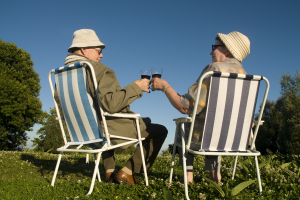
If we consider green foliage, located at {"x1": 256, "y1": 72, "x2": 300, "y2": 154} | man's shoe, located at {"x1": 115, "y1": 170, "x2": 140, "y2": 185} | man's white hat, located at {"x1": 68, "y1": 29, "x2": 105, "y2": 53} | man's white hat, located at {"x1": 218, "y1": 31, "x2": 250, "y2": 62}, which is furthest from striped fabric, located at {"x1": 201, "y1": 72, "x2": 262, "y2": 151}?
green foliage, located at {"x1": 256, "y1": 72, "x2": 300, "y2": 154}

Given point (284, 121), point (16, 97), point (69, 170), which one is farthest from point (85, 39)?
point (284, 121)

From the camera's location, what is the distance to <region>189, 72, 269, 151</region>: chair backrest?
2570mm

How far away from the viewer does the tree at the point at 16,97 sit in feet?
70.4

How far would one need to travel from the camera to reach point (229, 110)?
2664 millimetres

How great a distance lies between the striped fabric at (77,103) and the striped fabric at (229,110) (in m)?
1.51

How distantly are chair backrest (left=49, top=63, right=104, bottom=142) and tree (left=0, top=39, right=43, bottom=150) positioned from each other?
21.5 metres

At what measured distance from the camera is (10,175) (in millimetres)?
4109

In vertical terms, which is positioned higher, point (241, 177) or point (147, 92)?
point (147, 92)

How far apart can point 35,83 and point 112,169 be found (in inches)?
947

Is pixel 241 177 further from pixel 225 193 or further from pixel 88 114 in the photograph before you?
pixel 88 114

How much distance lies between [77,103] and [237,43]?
8.13 ft

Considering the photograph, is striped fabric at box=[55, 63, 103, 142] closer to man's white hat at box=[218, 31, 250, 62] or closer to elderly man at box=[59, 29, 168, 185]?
elderly man at box=[59, 29, 168, 185]

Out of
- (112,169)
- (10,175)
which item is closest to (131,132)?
(112,169)

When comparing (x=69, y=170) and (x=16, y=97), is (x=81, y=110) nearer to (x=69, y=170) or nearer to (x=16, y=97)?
(x=69, y=170)
